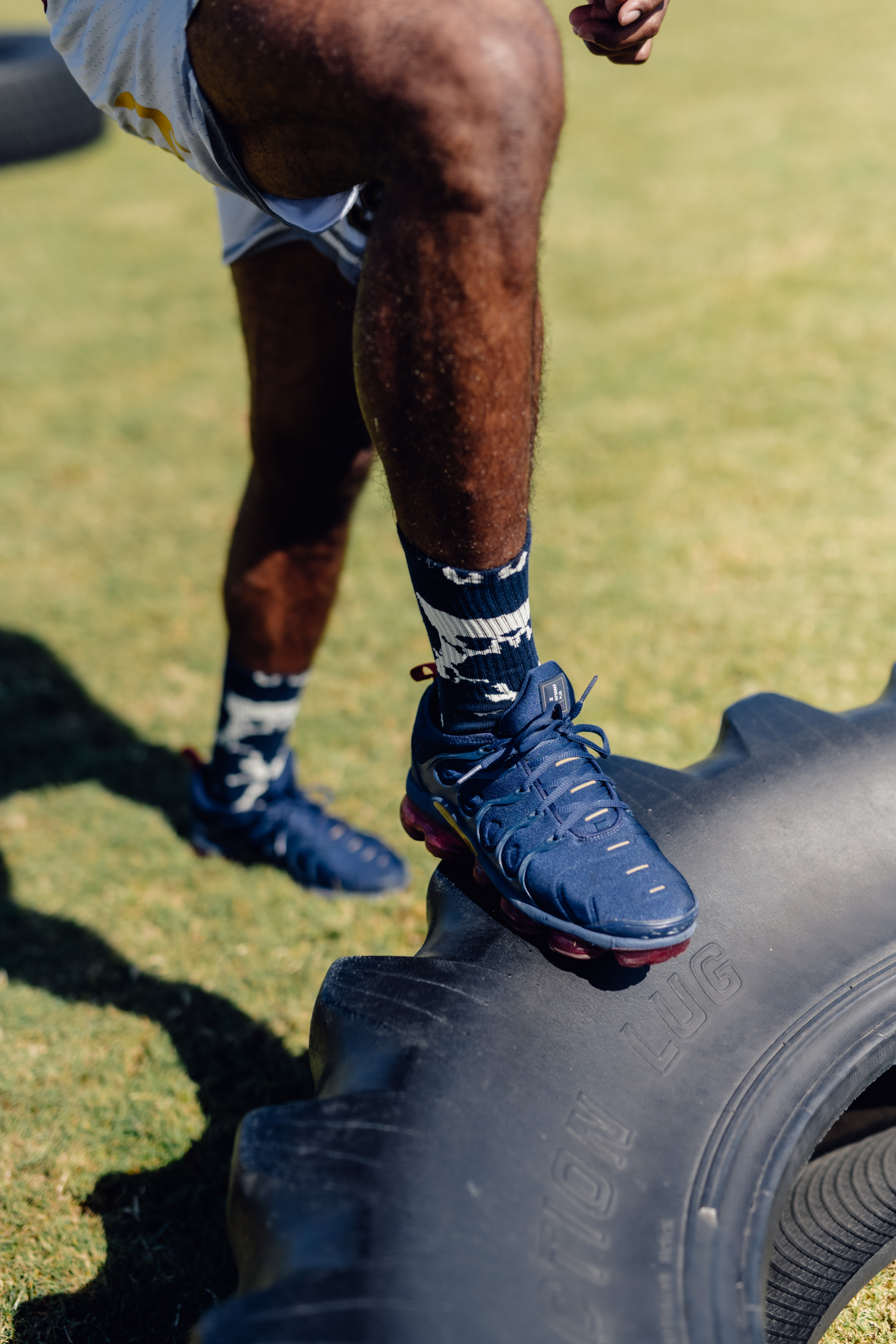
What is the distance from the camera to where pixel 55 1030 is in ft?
5.38

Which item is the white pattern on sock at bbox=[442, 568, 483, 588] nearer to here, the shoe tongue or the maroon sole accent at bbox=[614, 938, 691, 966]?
the shoe tongue

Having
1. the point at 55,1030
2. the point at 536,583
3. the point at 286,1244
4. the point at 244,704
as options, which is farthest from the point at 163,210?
the point at 286,1244

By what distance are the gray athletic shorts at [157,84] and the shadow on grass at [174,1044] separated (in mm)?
1125

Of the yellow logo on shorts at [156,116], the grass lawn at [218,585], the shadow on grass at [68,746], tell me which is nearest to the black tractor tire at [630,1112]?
the grass lawn at [218,585]

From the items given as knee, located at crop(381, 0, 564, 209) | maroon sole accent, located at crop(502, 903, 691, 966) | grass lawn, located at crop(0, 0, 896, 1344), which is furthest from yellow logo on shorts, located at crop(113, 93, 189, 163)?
grass lawn, located at crop(0, 0, 896, 1344)

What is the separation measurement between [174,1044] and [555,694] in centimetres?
87

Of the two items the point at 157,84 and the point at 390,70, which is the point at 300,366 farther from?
the point at 390,70

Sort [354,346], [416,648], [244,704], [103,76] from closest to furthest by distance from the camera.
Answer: [354,346]
[103,76]
[244,704]
[416,648]

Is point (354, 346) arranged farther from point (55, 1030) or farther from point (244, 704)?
point (55, 1030)

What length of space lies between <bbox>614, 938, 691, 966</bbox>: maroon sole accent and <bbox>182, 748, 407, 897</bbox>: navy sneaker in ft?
2.84

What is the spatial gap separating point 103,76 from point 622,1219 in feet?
3.94

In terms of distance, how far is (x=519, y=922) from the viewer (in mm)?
1135

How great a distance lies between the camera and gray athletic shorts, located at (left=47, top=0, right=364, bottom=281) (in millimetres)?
1012

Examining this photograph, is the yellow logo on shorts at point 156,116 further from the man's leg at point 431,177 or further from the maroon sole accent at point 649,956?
the maroon sole accent at point 649,956
